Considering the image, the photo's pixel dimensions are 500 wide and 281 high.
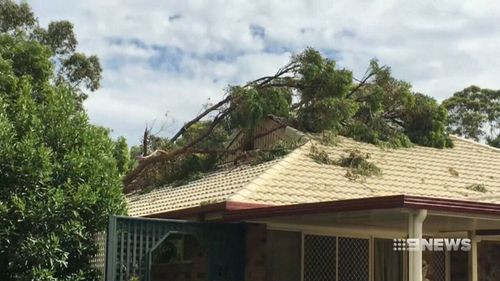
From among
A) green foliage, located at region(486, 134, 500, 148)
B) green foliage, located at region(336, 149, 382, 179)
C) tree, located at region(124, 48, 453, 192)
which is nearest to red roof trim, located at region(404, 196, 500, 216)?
green foliage, located at region(336, 149, 382, 179)

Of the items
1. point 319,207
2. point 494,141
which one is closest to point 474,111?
point 494,141

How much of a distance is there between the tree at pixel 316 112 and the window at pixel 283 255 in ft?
16.0

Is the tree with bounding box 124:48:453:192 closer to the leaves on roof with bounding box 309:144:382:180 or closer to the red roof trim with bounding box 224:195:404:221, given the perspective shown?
the leaves on roof with bounding box 309:144:382:180

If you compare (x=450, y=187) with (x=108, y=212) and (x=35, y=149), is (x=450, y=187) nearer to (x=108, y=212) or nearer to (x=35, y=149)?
(x=108, y=212)

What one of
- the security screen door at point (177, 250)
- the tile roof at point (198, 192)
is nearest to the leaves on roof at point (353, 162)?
the tile roof at point (198, 192)

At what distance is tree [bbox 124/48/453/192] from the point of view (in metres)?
18.9

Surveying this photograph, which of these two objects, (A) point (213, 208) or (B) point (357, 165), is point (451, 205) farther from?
(B) point (357, 165)

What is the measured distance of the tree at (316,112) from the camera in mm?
18859

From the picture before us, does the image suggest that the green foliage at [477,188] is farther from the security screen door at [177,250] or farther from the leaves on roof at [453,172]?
the security screen door at [177,250]

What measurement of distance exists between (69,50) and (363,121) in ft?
38.5

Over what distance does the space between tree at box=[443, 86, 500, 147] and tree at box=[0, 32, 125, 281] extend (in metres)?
30.5

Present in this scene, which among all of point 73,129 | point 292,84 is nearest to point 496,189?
point 292,84

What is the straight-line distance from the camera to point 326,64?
19.7 metres

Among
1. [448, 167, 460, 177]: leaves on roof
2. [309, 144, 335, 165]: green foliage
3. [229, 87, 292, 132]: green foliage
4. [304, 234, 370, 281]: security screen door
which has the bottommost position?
[304, 234, 370, 281]: security screen door
